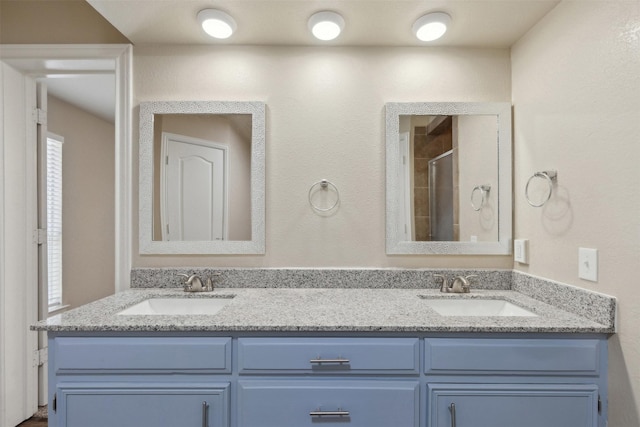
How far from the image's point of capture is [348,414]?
1137 millimetres

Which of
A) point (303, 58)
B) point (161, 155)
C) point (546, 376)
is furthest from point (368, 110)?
point (546, 376)

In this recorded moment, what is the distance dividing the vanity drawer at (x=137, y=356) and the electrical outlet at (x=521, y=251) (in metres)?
1.44

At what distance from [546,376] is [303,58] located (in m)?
1.77

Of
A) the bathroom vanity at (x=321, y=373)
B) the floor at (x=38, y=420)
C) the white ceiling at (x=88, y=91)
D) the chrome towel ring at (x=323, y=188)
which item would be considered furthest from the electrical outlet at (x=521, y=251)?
the floor at (x=38, y=420)

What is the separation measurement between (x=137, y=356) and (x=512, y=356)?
131 centimetres

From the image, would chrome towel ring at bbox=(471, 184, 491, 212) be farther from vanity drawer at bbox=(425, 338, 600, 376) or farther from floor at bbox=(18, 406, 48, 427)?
floor at bbox=(18, 406, 48, 427)

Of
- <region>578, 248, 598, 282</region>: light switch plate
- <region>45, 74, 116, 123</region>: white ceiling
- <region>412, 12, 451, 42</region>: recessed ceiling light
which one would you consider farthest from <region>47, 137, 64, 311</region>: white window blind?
<region>578, 248, 598, 282</region>: light switch plate

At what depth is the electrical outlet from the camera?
1599 millimetres

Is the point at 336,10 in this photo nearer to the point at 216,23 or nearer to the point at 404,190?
the point at 216,23

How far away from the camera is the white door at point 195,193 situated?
5.64ft

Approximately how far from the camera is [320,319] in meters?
1.20

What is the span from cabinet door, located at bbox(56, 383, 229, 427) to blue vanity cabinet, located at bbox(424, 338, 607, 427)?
757mm

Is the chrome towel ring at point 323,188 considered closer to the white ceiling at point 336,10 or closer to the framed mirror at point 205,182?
the framed mirror at point 205,182

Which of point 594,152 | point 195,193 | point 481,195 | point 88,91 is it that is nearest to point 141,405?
point 195,193
